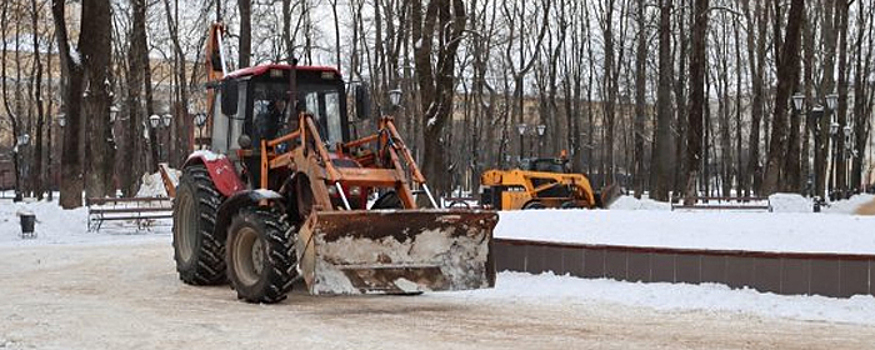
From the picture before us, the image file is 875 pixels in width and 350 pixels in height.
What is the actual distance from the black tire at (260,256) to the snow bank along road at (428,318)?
7.6 inches

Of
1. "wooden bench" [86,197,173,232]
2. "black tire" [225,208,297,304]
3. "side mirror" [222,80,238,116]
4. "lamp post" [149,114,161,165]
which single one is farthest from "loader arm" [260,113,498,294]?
"lamp post" [149,114,161,165]

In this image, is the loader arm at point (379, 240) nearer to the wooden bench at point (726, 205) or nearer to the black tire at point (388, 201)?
the black tire at point (388, 201)

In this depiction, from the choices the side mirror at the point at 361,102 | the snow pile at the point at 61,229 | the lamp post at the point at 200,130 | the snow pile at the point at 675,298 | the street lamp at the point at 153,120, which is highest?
the street lamp at the point at 153,120

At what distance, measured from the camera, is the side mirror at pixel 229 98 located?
11.8 metres

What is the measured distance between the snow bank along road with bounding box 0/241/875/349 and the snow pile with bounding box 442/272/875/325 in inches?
0.8

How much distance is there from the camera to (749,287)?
11.8 metres

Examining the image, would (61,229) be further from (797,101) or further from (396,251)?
(797,101)

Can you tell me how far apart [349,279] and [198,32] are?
40401mm

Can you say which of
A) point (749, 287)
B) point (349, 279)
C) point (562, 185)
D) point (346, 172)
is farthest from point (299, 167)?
point (562, 185)

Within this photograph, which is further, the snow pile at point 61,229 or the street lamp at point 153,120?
the street lamp at point 153,120

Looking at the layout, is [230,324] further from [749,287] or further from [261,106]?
[749,287]

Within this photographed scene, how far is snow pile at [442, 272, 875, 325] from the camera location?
10844 mm

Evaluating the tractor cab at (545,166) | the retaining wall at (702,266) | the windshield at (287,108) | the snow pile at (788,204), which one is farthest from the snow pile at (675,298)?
the tractor cab at (545,166)

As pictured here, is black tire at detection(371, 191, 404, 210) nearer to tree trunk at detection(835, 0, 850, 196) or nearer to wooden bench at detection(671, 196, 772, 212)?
wooden bench at detection(671, 196, 772, 212)
